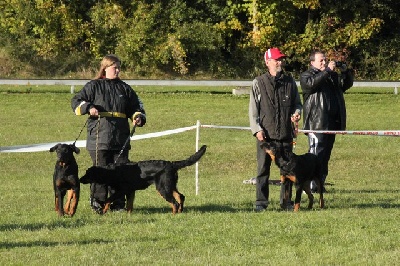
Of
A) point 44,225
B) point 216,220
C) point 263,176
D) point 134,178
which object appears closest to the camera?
point 44,225

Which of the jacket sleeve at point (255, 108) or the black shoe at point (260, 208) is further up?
the jacket sleeve at point (255, 108)

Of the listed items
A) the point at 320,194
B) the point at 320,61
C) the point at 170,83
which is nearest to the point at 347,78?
the point at 320,61

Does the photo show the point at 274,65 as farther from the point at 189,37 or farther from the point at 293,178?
the point at 189,37

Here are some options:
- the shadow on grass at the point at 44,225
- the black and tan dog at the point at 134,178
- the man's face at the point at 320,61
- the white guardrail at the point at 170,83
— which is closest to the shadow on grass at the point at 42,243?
the shadow on grass at the point at 44,225

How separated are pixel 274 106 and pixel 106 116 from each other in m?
1.86

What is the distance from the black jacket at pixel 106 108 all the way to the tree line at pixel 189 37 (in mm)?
33065

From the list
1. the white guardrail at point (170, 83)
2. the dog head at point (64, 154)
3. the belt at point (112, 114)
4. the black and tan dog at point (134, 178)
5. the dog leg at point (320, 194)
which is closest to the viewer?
the dog head at point (64, 154)

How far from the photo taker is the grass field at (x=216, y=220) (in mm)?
8336

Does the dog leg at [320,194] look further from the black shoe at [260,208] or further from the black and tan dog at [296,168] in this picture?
the black shoe at [260,208]

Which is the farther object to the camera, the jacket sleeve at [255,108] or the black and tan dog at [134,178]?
the jacket sleeve at [255,108]

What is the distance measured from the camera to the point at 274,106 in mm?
11250

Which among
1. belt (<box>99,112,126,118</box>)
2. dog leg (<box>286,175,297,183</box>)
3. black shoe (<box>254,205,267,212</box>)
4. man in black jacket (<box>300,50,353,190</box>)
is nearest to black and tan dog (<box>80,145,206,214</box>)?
belt (<box>99,112,126,118</box>)

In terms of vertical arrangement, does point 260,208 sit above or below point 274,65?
below

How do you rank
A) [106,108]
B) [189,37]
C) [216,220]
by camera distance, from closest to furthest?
1. [216,220]
2. [106,108]
3. [189,37]
